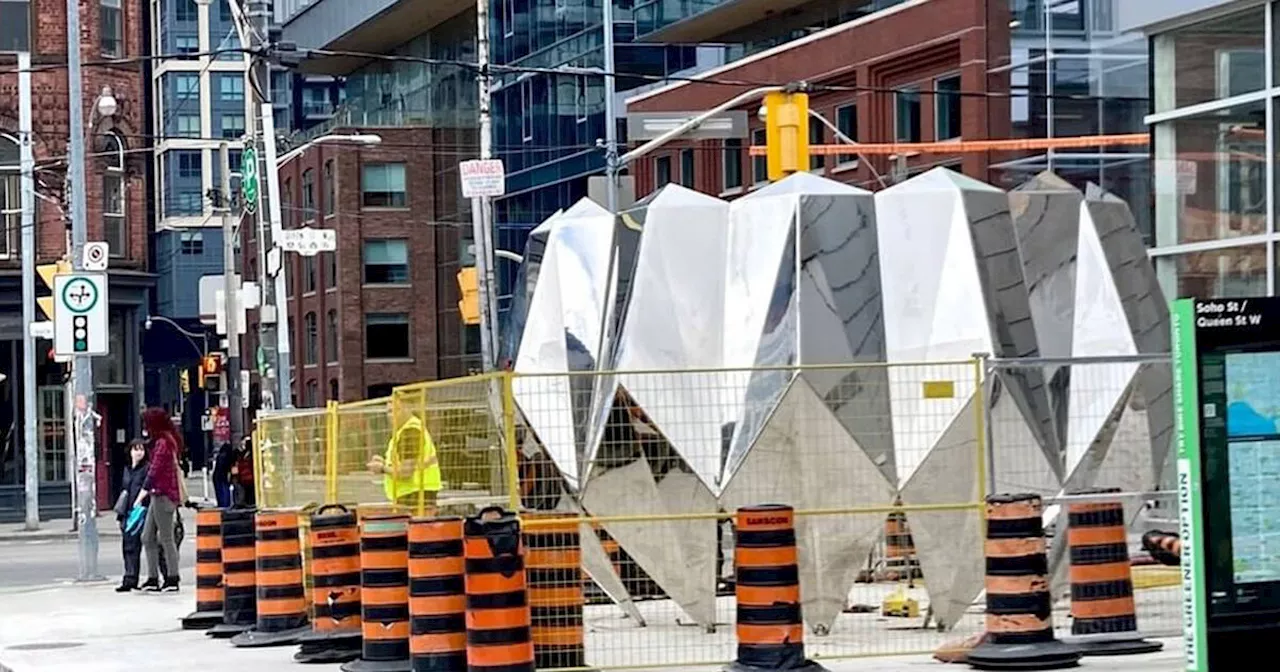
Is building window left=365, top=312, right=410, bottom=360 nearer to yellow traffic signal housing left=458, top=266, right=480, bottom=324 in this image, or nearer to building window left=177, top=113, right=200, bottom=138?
building window left=177, top=113, right=200, bottom=138

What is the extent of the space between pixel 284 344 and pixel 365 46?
4065 centimetres

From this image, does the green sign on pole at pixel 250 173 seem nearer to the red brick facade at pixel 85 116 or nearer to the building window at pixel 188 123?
the red brick facade at pixel 85 116

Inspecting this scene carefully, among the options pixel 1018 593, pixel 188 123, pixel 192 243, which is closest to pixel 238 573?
pixel 1018 593

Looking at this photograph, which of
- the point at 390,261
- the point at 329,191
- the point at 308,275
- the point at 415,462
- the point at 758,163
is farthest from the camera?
the point at 308,275

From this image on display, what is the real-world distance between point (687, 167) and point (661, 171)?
1560 millimetres

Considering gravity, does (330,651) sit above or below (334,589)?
below

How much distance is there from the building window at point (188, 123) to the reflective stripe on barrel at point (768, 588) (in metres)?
95.0

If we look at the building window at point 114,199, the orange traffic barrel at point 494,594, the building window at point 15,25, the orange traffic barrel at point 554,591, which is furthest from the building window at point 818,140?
the orange traffic barrel at point 494,594

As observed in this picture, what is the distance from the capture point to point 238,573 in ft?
57.8

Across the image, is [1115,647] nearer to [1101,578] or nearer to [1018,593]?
[1101,578]

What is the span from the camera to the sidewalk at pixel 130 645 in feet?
45.3

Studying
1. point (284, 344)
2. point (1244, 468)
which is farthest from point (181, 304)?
point (1244, 468)

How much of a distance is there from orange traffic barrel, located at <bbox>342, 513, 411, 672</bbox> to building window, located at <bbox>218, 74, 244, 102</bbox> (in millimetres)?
93291

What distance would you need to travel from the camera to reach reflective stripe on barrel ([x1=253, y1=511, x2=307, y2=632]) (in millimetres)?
16344
